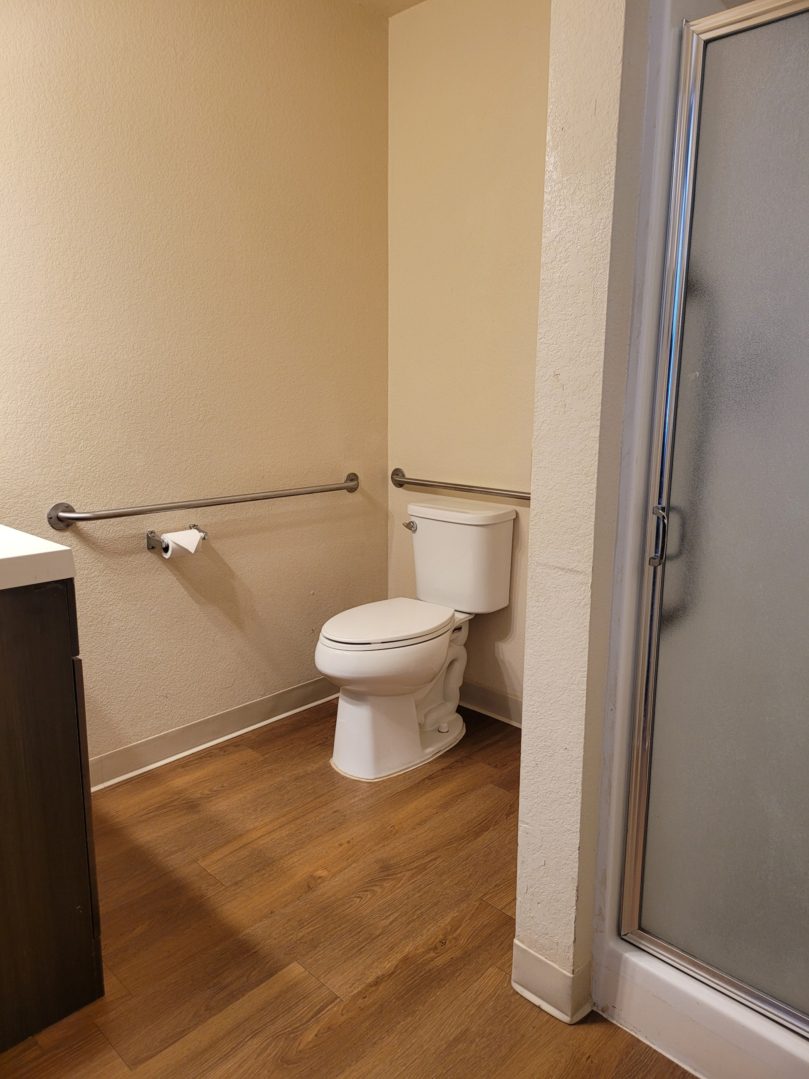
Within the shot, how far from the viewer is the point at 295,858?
77.6 inches

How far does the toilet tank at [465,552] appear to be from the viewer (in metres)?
2.52

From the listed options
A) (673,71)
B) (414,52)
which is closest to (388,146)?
(414,52)

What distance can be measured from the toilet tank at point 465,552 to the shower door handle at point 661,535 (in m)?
1.16

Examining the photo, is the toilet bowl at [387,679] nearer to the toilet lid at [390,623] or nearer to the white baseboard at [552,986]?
the toilet lid at [390,623]

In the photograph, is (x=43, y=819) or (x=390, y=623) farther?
(x=390, y=623)

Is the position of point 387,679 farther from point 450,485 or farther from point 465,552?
point 450,485

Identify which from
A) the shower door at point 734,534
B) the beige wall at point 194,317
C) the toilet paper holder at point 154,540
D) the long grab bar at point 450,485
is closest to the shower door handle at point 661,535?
the shower door at point 734,534

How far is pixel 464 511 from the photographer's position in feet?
8.33

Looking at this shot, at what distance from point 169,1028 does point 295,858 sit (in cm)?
55

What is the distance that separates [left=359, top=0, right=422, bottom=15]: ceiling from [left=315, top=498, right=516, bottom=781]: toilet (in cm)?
168

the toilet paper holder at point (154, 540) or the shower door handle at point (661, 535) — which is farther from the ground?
the shower door handle at point (661, 535)

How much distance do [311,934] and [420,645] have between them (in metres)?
0.85

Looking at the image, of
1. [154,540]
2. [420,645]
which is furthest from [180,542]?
[420,645]

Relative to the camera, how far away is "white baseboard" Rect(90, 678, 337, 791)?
2.29 m
